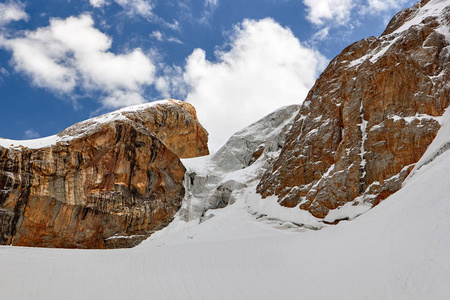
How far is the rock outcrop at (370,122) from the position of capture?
2997cm

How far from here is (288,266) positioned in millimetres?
16344

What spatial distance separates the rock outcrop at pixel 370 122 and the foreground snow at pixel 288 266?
9.43 m

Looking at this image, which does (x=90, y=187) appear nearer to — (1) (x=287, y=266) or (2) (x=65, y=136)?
(2) (x=65, y=136)

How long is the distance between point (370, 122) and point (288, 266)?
2168cm

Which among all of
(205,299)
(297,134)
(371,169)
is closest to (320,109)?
(297,134)

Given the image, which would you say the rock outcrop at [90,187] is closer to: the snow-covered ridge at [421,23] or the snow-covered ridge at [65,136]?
the snow-covered ridge at [65,136]

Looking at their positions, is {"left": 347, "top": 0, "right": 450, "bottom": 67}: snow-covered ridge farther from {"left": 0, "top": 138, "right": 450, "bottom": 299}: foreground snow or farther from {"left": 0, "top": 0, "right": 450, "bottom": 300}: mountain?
{"left": 0, "top": 138, "right": 450, "bottom": 299}: foreground snow

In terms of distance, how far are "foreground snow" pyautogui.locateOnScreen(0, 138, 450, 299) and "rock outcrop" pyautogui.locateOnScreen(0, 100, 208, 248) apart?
95.2ft

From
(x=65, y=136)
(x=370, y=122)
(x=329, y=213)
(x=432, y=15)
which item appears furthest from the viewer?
(x=65, y=136)

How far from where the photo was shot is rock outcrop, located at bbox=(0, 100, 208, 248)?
4369cm

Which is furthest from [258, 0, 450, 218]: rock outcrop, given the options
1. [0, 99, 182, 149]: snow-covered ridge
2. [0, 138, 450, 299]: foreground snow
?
[0, 99, 182, 149]: snow-covered ridge

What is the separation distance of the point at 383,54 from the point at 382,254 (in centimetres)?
2767

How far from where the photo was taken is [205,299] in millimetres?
13234

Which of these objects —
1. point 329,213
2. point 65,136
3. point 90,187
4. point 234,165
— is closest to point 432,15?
point 329,213
